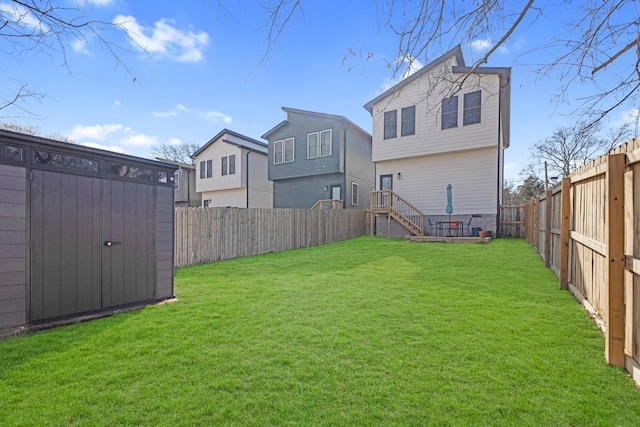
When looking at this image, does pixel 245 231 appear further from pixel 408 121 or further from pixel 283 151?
pixel 283 151

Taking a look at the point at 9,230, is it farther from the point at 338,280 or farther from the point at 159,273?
the point at 338,280

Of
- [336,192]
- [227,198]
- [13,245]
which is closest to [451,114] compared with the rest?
[336,192]

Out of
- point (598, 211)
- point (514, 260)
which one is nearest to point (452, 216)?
point (514, 260)

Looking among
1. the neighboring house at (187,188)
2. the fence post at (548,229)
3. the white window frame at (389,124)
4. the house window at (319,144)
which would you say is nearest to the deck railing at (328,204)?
the house window at (319,144)

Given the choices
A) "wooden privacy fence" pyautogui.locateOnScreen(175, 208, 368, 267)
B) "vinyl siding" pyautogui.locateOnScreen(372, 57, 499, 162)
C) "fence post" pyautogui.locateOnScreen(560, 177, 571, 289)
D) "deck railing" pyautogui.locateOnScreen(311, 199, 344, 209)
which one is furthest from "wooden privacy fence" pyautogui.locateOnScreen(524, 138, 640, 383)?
"deck railing" pyautogui.locateOnScreen(311, 199, 344, 209)

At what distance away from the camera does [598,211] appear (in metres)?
3.30

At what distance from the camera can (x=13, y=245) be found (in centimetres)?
329

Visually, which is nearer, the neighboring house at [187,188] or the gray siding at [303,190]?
the gray siding at [303,190]

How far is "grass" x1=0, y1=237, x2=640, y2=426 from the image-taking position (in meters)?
1.98

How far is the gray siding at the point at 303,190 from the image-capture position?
1739 centimetres

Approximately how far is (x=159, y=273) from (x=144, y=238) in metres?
0.62

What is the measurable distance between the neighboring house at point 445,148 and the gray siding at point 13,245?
489 inches

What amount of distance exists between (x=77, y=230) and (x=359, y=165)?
15.9m

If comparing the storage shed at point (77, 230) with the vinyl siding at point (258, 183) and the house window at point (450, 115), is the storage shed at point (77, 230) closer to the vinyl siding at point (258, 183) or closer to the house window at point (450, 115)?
the house window at point (450, 115)
